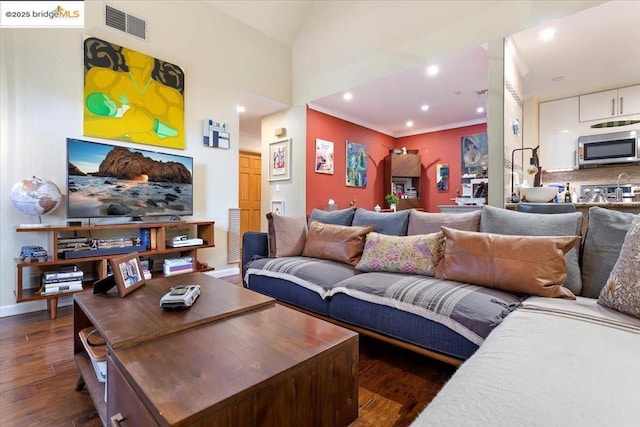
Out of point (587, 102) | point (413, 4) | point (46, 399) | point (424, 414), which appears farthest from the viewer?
point (587, 102)

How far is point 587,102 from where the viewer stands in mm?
4336

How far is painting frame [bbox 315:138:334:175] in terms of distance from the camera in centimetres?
492

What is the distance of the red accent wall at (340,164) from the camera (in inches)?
191

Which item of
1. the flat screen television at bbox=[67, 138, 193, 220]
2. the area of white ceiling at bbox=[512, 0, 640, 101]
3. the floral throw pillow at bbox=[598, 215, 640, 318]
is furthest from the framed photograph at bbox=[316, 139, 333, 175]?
the floral throw pillow at bbox=[598, 215, 640, 318]

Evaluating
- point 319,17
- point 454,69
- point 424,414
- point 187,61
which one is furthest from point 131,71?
point 424,414

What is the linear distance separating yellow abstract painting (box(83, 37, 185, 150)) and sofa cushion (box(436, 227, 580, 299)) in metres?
3.27

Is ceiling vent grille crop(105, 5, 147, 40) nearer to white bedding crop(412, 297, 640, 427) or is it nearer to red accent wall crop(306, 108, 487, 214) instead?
red accent wall crop(306, 108, 487, 214)

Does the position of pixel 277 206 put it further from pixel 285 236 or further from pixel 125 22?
pixel 125 22

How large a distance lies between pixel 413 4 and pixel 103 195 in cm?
394

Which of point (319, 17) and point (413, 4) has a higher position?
point (319, 17)

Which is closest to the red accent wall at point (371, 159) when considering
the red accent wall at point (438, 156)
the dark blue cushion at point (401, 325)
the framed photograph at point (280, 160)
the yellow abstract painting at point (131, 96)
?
the red accent wall at point (438, 156)

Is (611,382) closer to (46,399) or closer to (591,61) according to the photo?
(46,399)

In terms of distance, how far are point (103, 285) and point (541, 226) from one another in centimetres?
244

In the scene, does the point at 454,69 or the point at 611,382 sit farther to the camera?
the point at 454,69
